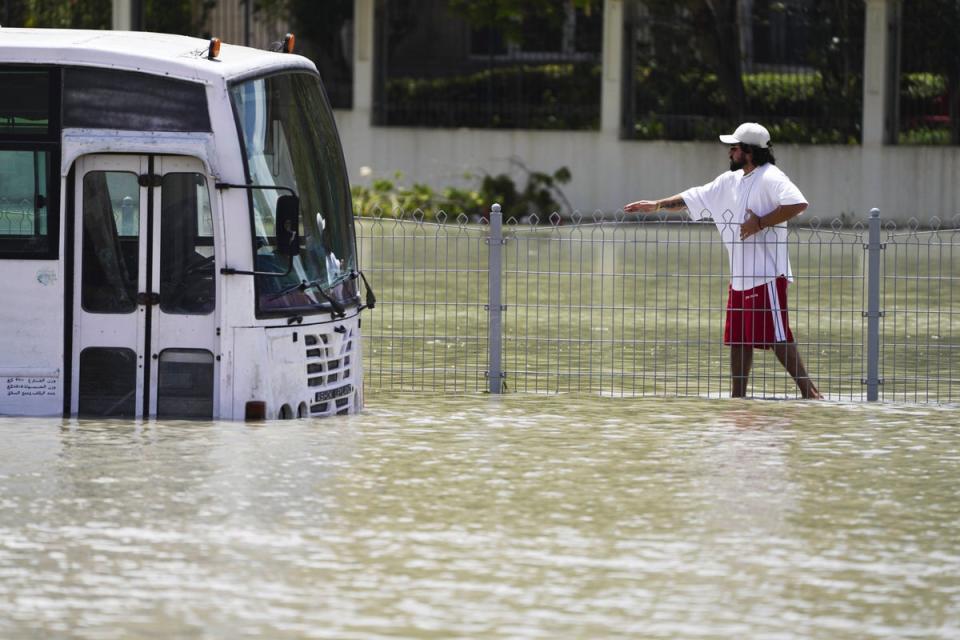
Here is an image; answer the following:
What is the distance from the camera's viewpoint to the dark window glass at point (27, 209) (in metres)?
10.5

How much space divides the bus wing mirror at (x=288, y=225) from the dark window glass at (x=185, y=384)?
2.42 feet

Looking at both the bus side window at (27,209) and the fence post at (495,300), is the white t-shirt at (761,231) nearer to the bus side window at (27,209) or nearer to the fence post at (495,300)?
the fence post at (495,300)

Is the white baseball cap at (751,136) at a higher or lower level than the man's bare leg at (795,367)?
higher

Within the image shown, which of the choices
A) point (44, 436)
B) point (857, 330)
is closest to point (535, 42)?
point (857, 330)

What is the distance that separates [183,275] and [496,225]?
2320 millimetres

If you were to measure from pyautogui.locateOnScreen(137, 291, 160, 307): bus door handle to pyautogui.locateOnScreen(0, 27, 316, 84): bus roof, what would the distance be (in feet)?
3.95

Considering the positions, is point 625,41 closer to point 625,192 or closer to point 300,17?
point 625,192

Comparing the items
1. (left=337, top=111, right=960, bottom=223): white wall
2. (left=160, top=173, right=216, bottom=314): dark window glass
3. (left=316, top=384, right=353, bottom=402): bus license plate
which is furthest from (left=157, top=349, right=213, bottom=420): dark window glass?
(left=337, top=111, right=960, bottom=223): white wall

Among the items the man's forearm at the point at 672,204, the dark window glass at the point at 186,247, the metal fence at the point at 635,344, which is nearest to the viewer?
the dark window glass at the point at 186,247

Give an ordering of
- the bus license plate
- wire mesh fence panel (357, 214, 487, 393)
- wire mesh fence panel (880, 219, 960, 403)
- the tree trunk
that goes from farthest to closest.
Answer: the tree trunk, wire mesh fence panel (357, 214, 487, 393), wire mesh fence panel (880, 219, 960, 403), the bus license plate

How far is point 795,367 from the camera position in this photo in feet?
38.9

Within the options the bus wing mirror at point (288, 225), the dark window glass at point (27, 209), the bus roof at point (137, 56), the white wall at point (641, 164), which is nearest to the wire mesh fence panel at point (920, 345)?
the bus wing mirror at point (288, 225)

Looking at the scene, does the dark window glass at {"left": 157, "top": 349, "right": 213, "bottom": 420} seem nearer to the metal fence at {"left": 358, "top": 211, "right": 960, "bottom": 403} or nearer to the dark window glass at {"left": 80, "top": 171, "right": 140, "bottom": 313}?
the dark window glass at {"left": 80, "top": 171, "right": 140, "bottom": 313}

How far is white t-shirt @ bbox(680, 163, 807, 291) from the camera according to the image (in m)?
11.6
